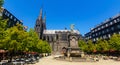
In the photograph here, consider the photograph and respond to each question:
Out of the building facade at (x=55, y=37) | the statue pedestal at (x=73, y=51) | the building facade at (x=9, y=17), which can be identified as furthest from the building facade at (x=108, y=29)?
the building facade at (x=9, y=17)

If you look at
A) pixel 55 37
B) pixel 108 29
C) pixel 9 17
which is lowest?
pixel 55 37

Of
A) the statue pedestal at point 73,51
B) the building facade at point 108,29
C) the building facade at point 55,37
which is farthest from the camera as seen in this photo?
the building facade at point 55,37

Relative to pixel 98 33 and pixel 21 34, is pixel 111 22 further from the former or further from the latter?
pixel 21 34

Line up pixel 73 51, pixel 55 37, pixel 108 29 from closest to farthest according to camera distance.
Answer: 1. pixel 73 51
2. pixel 108 29
3. pixel 55 37

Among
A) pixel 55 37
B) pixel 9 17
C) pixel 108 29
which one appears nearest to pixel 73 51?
pixel 9 17

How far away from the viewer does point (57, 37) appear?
14338 centimetres

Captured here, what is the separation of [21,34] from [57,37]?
109317 mm

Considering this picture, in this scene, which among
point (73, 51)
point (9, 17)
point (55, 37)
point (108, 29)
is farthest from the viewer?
point (55, 37)

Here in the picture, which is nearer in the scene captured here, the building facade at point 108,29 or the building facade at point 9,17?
the building facade at point 9,17

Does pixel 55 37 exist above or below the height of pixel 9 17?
below

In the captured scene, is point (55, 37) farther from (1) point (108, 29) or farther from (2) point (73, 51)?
(2) point (73, 51)

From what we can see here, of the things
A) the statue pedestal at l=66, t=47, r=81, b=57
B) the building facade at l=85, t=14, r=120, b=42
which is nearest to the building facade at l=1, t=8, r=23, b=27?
the statue pedestal at l=66, t=47, r=81, b=57

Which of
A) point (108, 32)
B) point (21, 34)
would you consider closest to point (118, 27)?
point (108, 32)

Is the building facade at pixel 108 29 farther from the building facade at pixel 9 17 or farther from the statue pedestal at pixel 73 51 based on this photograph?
the building facade at pixel 9 17
